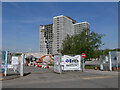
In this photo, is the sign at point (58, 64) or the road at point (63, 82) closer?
the road at point (63, 82)

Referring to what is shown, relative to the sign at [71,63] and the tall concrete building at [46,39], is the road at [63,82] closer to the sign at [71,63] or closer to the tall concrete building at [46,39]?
the sign at [71,63]

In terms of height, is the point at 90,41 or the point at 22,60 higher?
the point at 90,41

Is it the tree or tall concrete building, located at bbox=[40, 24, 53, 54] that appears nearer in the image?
the tree

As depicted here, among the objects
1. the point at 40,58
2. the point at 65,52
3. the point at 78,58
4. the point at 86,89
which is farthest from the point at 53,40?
the point at 86,89

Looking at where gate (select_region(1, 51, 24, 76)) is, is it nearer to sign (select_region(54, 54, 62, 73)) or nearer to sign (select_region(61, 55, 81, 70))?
sign (select_region(54, 54, 62, 73))

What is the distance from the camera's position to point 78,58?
825 inches

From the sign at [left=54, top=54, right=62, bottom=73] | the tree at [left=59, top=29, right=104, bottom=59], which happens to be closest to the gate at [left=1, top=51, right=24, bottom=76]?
the sign at [left=54, top=54, right=62, bottom=73]

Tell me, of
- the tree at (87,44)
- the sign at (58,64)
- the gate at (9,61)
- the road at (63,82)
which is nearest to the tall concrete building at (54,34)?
the tree at (87,44)

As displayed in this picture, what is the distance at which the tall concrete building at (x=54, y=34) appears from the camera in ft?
443

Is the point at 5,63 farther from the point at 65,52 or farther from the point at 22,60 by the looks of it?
the point at 65,52

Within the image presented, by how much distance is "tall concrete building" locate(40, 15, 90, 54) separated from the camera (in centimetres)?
13488

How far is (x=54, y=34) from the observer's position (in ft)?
456

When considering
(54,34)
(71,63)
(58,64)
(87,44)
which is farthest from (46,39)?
(58,64)

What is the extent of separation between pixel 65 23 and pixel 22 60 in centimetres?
12594
